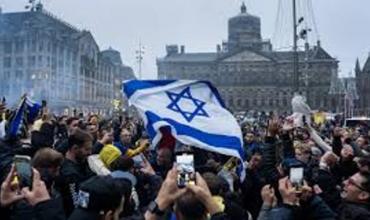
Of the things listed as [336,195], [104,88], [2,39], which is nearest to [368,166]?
[336,195]

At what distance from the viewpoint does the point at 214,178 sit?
13.3 ft

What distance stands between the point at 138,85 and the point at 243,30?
103 meters

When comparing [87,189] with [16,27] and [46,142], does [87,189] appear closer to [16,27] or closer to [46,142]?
[46,142]

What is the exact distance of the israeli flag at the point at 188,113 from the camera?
5309mm

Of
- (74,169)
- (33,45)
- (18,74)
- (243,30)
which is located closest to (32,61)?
(33,45)

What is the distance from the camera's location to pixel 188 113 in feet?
17.9

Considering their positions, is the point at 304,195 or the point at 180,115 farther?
the point at 180,115

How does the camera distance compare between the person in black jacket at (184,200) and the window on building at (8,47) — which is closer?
the person in black jacket at (184,200)

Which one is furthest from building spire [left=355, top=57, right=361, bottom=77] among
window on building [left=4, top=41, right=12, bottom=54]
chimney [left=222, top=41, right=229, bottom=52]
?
window on building [left=4, top=41, right=12, bottom=54]

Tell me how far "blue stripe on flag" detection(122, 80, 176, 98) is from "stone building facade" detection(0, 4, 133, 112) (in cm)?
4774

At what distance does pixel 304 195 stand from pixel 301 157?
3.11 m

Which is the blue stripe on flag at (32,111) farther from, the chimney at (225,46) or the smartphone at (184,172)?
the chimney at (225,46)

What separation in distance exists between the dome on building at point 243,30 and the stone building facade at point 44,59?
39.2m

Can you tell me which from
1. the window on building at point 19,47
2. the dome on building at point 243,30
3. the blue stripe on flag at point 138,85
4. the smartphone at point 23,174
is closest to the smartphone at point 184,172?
the smartphone at point 23,174
